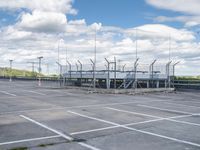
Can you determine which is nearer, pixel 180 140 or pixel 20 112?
pixel 180 140

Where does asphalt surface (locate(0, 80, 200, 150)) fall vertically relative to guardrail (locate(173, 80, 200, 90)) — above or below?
below

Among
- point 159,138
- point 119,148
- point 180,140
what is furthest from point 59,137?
point 180,140

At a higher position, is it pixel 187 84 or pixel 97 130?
pixel 187 84

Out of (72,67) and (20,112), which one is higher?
(72,67)

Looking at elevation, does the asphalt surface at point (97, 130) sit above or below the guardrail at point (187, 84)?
below

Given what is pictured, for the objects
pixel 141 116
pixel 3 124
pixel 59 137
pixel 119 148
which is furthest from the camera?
pixel 141 116

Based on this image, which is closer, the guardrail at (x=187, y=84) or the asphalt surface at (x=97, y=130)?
the asphalt surface at (x=97, y=130)

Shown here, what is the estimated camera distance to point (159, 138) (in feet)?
27.2

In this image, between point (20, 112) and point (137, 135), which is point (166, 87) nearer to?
point (20, 112)

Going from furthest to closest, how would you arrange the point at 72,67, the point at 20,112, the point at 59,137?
the point at 72,67 < the point at 20,112 < the point at 59,137

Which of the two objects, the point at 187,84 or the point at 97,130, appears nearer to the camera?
the point at 97,130

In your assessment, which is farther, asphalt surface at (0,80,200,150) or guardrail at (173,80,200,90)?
guardrail at (173,80,200,90)

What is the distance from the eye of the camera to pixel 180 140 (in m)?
8.09

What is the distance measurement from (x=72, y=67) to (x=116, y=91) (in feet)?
33.6
